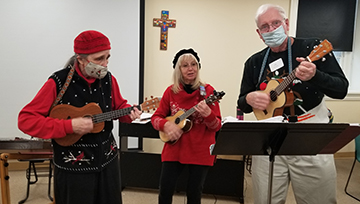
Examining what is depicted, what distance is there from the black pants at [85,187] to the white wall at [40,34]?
2.48 meters

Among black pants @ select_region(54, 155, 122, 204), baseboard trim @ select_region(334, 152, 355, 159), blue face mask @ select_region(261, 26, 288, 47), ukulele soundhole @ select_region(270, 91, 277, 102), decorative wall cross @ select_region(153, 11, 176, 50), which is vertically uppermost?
decorative wall cross @ select_region(153, 11, 176, 50)

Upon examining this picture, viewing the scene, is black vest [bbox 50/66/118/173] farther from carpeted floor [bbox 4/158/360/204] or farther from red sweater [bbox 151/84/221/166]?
carpeted floor [bbox 4/158/360/204]

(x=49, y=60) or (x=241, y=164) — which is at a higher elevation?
(x=49, y=60)

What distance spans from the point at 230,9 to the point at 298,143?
3243mm

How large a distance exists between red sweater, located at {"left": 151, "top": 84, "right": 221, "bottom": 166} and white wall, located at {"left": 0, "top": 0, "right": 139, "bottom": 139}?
6.58 ft

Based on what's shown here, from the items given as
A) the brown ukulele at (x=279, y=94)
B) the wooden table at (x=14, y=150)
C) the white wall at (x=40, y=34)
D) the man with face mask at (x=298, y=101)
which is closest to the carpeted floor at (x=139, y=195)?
the white wall at (x=40, y=34)

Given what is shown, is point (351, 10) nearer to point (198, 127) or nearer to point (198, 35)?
point (198, 35)

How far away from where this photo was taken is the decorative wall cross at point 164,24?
399 centimetres

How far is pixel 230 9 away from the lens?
415 cm

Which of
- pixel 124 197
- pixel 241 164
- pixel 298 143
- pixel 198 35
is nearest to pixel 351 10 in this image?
pixel 198 35

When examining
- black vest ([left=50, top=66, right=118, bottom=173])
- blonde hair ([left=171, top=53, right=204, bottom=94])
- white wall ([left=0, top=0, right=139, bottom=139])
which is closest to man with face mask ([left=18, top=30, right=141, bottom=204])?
black vest ([left=50, top=66, right=118, bottom=173])

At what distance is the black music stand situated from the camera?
1.27 metres

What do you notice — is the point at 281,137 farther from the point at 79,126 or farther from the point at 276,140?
the point at 79,126

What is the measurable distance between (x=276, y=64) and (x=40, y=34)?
126 inches
